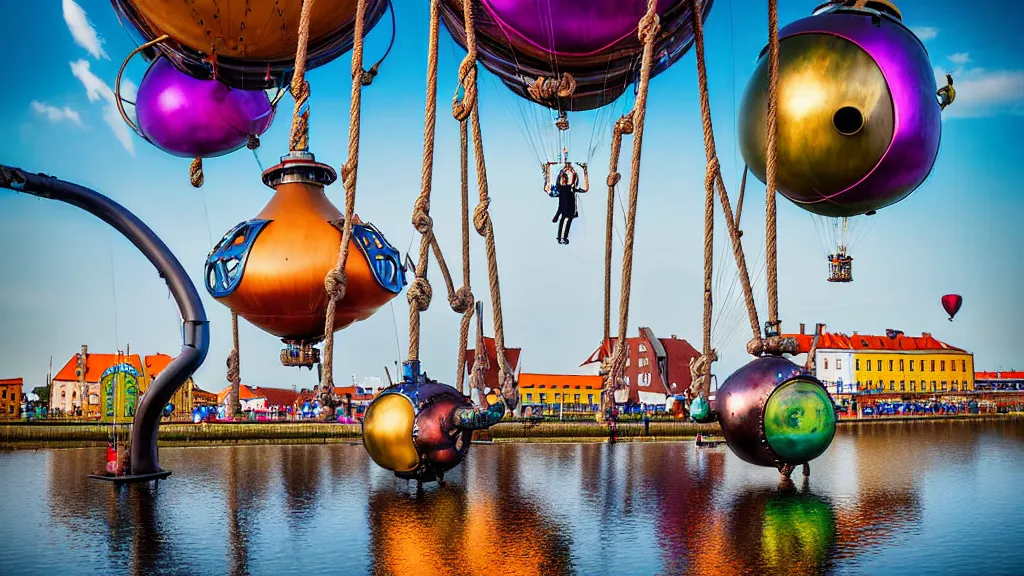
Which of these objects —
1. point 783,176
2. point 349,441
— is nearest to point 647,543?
point 783,176

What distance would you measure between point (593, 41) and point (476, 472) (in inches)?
339

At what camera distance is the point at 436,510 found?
10.1 m

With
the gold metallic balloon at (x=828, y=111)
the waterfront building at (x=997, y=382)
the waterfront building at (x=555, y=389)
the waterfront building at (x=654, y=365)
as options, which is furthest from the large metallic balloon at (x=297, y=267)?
the waterfront building at (x=997, y=382)

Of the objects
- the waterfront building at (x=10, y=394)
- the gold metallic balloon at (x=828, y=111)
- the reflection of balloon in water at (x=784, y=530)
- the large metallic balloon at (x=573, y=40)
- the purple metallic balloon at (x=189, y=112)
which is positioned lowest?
the reflection of balloon in water at (x=784, y=530)

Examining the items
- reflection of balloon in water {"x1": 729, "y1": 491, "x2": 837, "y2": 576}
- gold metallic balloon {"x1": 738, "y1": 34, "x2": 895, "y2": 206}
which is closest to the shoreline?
reflection of balloon in water {"x1": 729, "y1": 491, "x2": 837, "y2": 576}

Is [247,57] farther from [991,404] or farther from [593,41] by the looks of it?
[991,404]

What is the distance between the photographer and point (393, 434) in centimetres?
836

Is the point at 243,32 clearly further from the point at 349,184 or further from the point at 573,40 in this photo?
the point at 573,40

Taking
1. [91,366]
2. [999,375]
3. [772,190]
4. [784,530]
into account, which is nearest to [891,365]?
[999,375]

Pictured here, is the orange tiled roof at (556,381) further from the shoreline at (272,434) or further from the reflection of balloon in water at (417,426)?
the reflection of balloon in water at (417,426)

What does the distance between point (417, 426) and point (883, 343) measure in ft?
255

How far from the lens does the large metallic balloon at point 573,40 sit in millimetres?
7254

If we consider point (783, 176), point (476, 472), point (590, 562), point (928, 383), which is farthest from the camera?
point (928, 383)

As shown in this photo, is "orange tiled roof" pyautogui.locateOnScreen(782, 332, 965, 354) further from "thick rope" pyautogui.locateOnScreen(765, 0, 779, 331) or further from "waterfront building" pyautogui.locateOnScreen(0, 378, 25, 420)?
"thick rope" pyautogui.locateOnScreen(765, 0, 779, 331)
